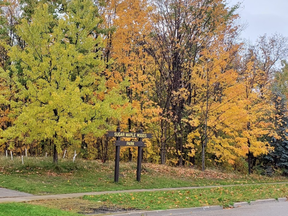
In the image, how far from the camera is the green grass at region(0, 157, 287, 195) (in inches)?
508

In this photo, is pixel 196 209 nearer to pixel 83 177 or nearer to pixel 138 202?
pixel 138 202

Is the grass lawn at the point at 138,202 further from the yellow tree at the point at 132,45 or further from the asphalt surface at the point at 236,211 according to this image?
the yellow tree at the point at 132,45

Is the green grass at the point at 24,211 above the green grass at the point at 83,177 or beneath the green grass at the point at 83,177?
above

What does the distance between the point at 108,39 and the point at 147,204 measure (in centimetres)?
1495

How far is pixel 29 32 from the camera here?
625 inches

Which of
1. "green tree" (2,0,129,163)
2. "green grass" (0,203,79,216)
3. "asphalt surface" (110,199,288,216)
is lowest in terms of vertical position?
"asphalt surface" (110,199,288,216)

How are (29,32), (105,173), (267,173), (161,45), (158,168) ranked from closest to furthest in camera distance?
1. (29,32)
2. (105,173)
3. (158,168)
4. (161,45)
5. (267,173)

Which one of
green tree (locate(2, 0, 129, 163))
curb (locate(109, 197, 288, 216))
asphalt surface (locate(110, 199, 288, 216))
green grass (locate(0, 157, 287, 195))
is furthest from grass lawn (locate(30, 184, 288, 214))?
green tree (locate(2, 0, 129, 163))

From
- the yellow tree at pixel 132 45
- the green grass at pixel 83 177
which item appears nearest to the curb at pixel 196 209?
the green grass at pixel 83 177

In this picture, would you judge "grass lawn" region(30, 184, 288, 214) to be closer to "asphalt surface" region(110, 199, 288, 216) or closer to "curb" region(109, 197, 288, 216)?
"curb" region(109, 197, 288, 216)

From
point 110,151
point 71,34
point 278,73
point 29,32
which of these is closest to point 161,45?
point 71,34

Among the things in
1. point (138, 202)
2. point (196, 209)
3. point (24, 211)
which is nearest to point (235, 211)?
point (196, 209)

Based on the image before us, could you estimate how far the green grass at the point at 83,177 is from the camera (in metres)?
12.9

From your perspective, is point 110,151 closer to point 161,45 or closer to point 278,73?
point 161,45
